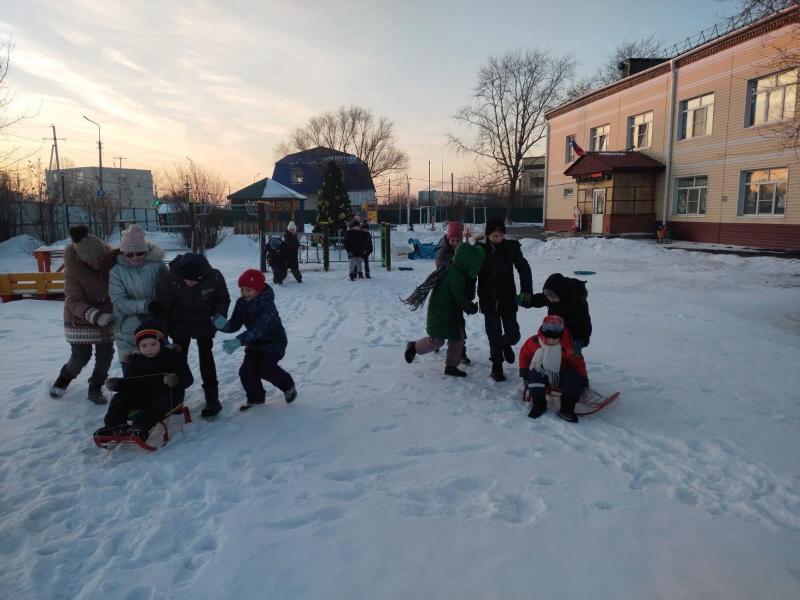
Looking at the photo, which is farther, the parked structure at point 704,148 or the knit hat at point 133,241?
the parked structure at point 704,148

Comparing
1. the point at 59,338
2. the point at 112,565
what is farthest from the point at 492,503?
the point at 59,338

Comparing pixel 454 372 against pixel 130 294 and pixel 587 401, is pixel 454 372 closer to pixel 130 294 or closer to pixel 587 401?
pixel 587 401

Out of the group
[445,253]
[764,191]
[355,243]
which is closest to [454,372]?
[445,253]

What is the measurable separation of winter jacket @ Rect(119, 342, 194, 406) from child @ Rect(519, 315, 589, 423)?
3001 millimetres

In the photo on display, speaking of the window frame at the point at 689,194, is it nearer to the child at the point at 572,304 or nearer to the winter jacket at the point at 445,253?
the winter jacket at the point at 445,253

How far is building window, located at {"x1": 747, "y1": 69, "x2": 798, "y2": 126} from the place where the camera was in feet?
59.0

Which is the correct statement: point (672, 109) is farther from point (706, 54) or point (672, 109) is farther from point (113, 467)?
point (113, 467)

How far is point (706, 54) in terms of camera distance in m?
21.2

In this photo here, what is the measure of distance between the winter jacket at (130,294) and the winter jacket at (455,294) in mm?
2698

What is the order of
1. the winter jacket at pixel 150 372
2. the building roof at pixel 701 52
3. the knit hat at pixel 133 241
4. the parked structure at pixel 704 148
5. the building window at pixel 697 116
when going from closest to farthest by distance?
the winter jacket at pixel 150 372 → the knit hat at pixel 133 241 → the building roof at pixel 701 52 → the parked structure at pixel 704 148 → the building window at pixel 697 116

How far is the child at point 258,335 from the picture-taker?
4.63m

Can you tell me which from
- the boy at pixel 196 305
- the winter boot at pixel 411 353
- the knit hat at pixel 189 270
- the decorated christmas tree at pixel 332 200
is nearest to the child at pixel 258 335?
the boy at pixel 196 305

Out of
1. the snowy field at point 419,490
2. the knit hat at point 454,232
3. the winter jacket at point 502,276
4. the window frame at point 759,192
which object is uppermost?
the window frame at point 759,192

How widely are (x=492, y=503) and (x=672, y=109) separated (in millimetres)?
24943
